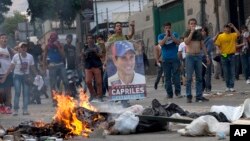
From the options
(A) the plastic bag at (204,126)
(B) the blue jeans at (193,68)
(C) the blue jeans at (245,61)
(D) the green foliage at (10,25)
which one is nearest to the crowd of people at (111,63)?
(B) the blue jeans at (193,68)

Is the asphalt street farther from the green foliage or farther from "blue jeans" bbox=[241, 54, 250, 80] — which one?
the green foliage

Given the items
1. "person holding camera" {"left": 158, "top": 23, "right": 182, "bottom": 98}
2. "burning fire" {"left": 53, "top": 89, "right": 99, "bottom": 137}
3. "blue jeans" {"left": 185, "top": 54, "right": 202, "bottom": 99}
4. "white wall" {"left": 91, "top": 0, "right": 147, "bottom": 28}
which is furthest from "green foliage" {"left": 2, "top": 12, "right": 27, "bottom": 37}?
"white wall" {"left": 91, "top": 0, "right": 147, "bottom": 28}

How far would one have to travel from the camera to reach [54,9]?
12391 mm

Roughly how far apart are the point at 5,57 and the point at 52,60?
1.56m

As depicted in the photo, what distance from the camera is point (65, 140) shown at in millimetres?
9141

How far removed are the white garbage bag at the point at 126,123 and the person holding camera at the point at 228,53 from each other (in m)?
6.47

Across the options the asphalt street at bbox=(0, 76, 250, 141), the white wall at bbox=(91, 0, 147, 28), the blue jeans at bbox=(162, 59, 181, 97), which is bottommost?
the asphalt street at bbox=(0, 76, 250, 141)

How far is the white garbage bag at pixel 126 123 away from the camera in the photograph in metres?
9.59

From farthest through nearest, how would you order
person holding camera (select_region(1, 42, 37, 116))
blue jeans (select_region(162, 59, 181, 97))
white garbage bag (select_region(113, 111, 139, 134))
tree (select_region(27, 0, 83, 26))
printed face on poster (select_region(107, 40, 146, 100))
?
blue jeans (select_region(162, 59, 181, 97)) < person holding camera (select_region(1, 42, 37, 116)) < printed face on poster (select_region(107, 40, 146, 100)) < tree (select_region(27, 0, 83, 26)) < white garbage bag (select_region(113, 111, 139, 134))

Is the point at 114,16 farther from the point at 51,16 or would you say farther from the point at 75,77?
the point at 51,16

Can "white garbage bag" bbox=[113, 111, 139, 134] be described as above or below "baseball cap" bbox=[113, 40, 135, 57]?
below

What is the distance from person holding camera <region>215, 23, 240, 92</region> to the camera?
1582 centimetres

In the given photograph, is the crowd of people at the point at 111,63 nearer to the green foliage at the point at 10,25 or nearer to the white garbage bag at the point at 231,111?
the green foliage at the point at 10,25

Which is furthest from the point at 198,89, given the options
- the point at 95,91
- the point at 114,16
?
the point at 114,16
